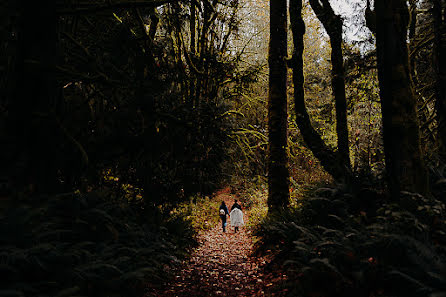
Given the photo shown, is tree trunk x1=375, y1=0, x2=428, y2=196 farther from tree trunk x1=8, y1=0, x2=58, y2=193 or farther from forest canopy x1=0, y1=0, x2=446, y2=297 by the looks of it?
tree trunk x1=8, y1=0, x2=58, y2=193

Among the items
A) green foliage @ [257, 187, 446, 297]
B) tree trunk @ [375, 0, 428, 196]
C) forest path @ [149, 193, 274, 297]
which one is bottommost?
forest path @ [149, 193, 274, 297]

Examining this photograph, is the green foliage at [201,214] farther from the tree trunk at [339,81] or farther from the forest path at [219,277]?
the tree trunk at [339,81]

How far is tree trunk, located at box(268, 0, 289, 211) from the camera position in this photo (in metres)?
8.60

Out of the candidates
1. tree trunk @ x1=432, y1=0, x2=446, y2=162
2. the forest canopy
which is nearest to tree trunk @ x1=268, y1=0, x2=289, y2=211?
the forest canopy

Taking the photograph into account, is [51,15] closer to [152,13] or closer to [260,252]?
[152,13]

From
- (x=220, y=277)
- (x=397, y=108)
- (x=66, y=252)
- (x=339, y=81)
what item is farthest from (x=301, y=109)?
(x=66, y=252)

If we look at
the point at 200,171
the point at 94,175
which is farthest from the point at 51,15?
the point at 200,171

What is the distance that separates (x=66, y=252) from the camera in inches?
135

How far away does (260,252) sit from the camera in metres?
7.39

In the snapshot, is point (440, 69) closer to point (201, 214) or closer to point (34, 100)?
point (34, 100)

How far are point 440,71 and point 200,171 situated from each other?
21.6 feet

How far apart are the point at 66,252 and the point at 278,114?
6939mm

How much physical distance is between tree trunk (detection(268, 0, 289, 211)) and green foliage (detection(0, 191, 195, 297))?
4.57 metres

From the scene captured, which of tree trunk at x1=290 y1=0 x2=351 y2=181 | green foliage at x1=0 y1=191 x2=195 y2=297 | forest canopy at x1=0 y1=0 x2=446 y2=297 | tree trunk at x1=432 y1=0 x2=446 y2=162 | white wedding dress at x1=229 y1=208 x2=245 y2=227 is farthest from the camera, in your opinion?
white wedding dress at x1=229 y1=208 x2=245 y2=227
